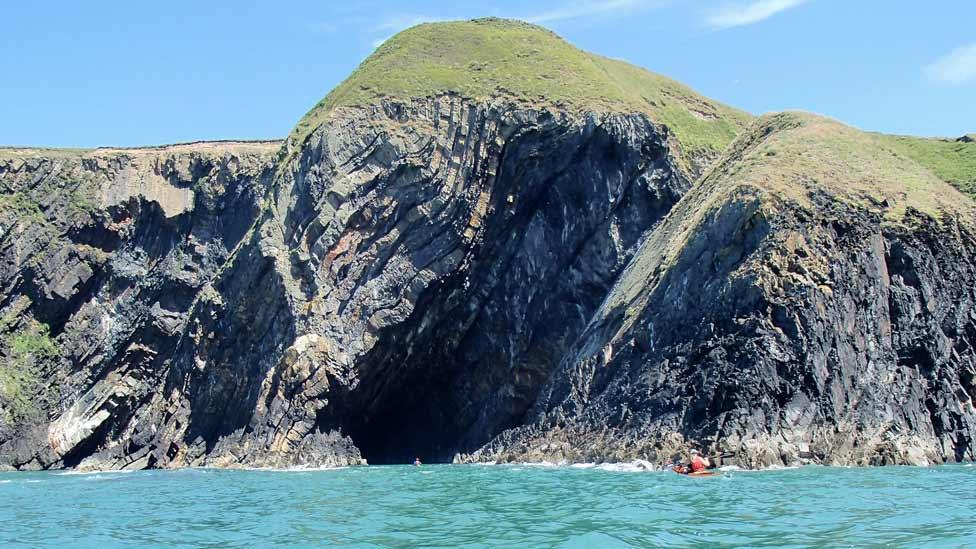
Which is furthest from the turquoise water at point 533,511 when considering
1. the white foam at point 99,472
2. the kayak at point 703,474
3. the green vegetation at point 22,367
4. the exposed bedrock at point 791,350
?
the green vegetation at point 22,367

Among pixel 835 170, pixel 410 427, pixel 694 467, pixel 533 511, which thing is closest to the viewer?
pixel 533 511

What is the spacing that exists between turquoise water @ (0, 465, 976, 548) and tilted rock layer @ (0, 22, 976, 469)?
6584mm

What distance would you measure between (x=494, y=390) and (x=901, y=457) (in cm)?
2486

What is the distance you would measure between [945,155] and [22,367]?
5633 cm

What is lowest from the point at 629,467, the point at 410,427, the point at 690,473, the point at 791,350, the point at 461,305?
the point at 629,467

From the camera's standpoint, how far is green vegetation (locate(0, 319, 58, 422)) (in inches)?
2360

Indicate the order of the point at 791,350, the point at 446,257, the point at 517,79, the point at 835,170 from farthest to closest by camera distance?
the point at 517,79 < the point at 446,257 < the point at 835,170 < the point at 791,350

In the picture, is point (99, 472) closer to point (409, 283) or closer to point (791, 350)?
point (409, 283)

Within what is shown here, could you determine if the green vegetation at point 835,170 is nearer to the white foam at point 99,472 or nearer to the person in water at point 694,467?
the person in water at point 694,467

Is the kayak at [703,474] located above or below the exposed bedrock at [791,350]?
below

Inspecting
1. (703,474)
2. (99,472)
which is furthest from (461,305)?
(703,474)

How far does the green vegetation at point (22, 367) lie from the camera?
5994cm

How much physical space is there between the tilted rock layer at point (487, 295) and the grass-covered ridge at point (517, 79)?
A: 959mm

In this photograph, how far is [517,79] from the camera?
60.6 metres
